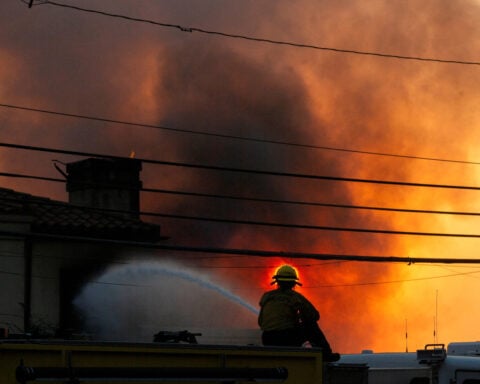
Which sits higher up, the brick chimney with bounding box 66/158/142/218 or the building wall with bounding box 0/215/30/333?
the brick chimney with bounding box 66/158/142/218

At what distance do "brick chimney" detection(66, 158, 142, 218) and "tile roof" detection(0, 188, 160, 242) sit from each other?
62 cm

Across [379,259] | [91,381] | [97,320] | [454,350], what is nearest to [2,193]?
[97,320]

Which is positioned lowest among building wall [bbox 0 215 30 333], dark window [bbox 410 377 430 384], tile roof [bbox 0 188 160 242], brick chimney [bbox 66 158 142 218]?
dark window [bbox 410 377 430 384]

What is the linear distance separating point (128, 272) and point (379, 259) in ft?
55.7

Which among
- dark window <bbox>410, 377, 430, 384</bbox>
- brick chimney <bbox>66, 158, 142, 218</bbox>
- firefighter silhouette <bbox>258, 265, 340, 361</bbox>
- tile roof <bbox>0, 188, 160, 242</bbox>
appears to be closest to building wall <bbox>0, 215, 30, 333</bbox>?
tile roof <bbox>0, 188, 160, 242</bbox>

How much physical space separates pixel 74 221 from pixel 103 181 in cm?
285

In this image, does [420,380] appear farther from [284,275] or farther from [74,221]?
[74,221]

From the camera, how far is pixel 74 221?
36531 mm

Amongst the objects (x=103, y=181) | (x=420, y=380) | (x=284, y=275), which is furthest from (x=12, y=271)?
(x=284, y=275)

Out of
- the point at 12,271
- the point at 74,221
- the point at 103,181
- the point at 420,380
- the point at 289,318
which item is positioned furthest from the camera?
the point at 103,181

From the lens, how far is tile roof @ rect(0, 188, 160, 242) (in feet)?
115

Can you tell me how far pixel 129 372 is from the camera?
8.05m

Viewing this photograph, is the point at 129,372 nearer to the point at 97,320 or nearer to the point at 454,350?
the point at 454,350

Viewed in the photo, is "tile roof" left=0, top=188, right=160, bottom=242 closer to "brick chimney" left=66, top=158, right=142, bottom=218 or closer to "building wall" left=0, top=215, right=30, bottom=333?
"building wall" left=0, top=215, right=30, bottom=333
